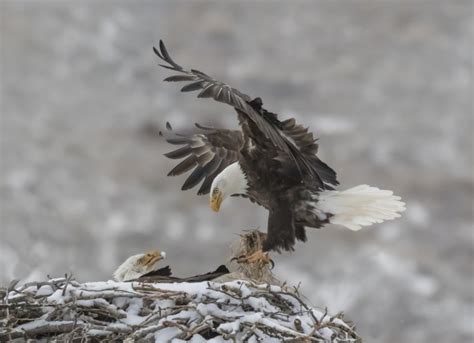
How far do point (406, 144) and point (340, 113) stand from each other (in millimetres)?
1799

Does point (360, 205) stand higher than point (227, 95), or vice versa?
point (360, 205)

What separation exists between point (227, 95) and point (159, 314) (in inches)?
58.0

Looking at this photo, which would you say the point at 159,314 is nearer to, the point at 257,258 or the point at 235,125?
the point at 257,258

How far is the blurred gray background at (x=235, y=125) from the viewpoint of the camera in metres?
16.7

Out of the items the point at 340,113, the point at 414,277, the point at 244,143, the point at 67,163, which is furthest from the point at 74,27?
the point at 244,143

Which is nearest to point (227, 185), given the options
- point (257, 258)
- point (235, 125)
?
point (257, 258)

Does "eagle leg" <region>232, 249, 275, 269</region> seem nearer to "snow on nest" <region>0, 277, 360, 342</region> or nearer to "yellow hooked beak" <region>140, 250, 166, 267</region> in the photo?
"yellow hooked beak" <region>140, 250, 166, 267</region>

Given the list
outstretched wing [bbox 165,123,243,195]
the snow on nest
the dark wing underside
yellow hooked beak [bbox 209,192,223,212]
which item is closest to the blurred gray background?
outstretched wing [bbox 165,123,243,195]

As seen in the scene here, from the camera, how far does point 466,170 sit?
20.2 metres

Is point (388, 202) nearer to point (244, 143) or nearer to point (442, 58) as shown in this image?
point (244, 143)

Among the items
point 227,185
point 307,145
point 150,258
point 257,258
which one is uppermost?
point 307,145

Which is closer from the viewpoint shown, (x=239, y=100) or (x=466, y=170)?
(x=239, y=100)

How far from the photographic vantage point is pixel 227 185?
7176 mm

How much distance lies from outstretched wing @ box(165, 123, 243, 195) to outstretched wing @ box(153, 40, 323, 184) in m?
0.67
